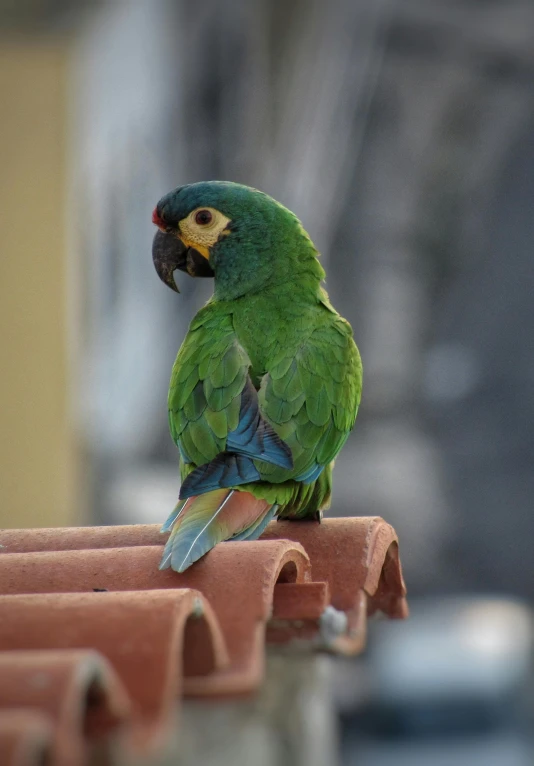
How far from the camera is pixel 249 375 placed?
6.12 feet

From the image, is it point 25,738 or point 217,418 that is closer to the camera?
point 25,738

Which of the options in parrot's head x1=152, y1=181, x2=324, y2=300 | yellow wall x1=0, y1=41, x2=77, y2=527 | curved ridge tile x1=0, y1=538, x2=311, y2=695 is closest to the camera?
curved ridge tile x1=0, y1=538, x2=311, y2=695

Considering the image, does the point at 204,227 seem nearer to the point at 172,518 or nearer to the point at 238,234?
the point at 238,234

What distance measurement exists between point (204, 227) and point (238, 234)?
0.07 m

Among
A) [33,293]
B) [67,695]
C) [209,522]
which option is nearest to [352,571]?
[209,522]

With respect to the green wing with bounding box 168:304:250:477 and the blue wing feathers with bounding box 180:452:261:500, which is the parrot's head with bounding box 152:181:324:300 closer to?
the green wing with bounding box 168:304:250:477

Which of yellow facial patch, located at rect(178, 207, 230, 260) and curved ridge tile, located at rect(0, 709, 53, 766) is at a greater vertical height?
curved ridge tile, located at rect(0, 709, 53, 766)

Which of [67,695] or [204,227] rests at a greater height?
[67,695]

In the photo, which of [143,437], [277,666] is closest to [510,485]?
[143,437]

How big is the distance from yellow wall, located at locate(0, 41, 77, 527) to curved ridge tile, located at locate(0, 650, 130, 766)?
438 cm

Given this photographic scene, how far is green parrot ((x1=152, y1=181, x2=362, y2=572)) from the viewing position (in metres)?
1.67

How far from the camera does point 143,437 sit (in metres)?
6.35

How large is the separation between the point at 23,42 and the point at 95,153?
69 centimetres

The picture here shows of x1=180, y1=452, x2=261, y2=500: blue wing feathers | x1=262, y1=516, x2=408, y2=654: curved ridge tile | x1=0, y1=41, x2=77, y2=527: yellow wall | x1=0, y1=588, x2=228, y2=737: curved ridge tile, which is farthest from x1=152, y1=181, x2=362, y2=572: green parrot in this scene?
x1=0, y1=41, x2=77, y2=527: yellow wall
